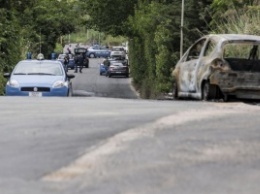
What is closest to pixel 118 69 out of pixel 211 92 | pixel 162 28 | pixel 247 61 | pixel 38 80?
pixel 162 28

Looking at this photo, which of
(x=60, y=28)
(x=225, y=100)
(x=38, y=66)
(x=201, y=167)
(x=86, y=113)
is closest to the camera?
(x=201, y=167)

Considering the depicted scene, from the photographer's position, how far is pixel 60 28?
7094 centimetres

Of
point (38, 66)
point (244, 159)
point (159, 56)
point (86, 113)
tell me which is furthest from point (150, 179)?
point (159, 56)

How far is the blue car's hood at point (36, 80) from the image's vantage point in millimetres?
19359

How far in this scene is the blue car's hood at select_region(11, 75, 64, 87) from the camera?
19.4 m

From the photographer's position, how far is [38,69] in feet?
67.2

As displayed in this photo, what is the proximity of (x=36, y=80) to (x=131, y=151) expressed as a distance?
12.0 meters

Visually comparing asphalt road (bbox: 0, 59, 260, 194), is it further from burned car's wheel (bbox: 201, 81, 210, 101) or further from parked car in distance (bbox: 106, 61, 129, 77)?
→ parked car in distance (bbox: 106, 61, 129, 77)

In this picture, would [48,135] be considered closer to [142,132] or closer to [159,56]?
[142,132]

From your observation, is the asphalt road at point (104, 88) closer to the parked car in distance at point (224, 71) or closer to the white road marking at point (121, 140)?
the parked car in distance at point (224, 71)

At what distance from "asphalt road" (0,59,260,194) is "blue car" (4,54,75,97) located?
7728 millimetres

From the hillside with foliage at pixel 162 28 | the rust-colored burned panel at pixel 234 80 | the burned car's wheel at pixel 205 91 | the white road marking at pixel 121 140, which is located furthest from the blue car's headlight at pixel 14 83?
the white road marking at pixel 121 140

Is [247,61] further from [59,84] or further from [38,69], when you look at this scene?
[38,69]

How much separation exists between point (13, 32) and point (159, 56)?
571 cm
